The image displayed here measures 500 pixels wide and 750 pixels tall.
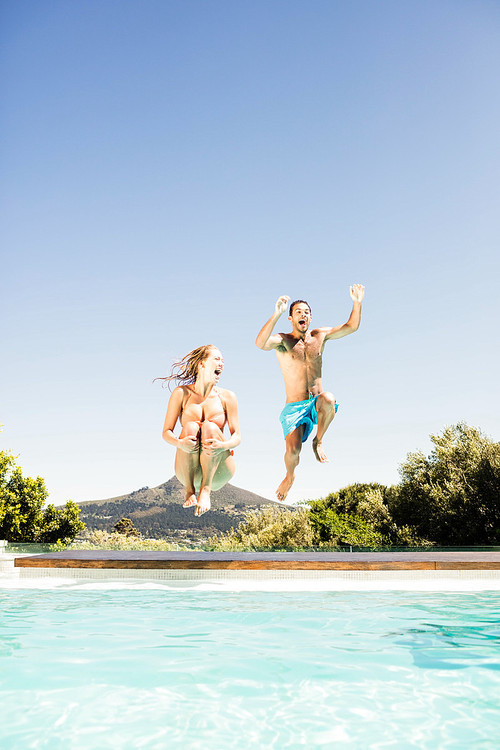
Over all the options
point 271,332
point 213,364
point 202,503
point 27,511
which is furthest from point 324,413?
point 27,511

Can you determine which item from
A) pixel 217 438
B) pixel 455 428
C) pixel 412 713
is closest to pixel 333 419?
pixel 217 438

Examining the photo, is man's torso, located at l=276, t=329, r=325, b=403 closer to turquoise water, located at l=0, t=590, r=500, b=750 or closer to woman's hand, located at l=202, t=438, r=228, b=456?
woman's hand, located at l=202, t=438, r=228, b=456

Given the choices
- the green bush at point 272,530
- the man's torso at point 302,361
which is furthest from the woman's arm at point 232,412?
the green bush at point 272,530

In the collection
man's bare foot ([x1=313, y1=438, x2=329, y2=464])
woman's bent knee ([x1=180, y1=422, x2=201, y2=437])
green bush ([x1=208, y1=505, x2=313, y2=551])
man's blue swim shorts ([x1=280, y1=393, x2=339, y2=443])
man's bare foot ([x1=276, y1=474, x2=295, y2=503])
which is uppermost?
man's blue swim shorts ([x1=280, y1=393, x2=339, y2=443])

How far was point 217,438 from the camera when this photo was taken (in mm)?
7562

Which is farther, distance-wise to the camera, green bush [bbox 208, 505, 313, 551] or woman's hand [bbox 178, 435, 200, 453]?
green bush [bbox 208, 505, 313, 551]

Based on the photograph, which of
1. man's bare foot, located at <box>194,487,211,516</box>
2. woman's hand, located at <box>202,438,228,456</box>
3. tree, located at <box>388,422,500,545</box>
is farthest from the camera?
tree, located at <box>388,422,500,545</box>

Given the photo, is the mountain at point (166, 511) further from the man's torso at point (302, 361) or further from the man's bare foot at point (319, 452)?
the man's torso at point (302, 361)

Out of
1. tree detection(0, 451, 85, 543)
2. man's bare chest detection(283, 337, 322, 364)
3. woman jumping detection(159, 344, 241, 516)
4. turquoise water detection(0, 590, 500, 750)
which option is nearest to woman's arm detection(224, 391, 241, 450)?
woman jumping detection(159, 344, 241, 516)

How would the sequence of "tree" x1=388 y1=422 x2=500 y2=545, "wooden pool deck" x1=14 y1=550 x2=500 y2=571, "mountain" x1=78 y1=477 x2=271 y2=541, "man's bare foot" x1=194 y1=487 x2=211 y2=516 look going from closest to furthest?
"wooden pool deck" x1=14 y1=550 x2=500 y2=571 → "man's bare foot" x1=194 y1=487 x2=211 y2=516 → "tree" x1=388 y1=422 x2=500 y2=545 → "mountain" x1=78 y1=477 x2=271 y2=541

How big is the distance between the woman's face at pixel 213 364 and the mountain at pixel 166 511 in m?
9.68

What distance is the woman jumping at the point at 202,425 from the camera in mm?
7418

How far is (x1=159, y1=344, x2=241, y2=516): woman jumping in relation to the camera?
742 cm

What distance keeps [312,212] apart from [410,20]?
4292mm
